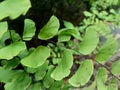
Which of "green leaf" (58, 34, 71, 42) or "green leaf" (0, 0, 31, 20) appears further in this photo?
"green leaf" (58, 34, 71, 42)

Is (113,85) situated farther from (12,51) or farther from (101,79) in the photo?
(12,51)

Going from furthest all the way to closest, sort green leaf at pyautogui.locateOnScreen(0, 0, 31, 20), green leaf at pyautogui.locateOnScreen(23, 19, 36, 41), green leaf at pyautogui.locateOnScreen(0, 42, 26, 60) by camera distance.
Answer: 1. green leaf at pyautogui.locateOnScreen(23, 19, 36, 41)
2. green leaf at pyautogui.locateOnScreen(0, 42, 26, 60)
3. green leaf at pyautogui.locateOnScreen(0, 0, 31, 20)

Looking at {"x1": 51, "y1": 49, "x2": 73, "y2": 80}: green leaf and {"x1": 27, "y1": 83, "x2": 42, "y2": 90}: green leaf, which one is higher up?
{"x1": 51, "y1": 49, "x2": 73, "y2": 80}: green leaf

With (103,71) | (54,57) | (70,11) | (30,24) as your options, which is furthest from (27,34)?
(70,11)

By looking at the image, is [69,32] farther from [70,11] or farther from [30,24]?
[70,11]

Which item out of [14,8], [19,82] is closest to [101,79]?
[19,82]

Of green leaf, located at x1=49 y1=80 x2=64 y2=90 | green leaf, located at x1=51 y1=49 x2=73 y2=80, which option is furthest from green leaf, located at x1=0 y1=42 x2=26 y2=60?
green leaf, located at x1=49 y1=80 x2=64 y2=90

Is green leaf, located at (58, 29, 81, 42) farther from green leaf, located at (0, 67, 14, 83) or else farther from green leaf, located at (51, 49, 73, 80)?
green leaf, located at (0, 67, 14, 83)
